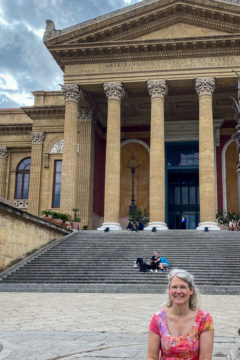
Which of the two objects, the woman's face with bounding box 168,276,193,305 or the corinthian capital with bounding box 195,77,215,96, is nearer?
the woman's face with bounding box 168,276,193,305

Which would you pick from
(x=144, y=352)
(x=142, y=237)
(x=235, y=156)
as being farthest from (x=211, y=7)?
(x=144, y=352)

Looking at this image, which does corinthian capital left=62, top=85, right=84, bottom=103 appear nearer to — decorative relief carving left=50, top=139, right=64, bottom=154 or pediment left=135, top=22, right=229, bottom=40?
pediment left=135, top=22, right=229, bottom=40

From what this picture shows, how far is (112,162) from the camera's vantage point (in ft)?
84.9

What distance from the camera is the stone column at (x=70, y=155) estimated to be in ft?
84.5

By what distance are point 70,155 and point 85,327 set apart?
1960 cm

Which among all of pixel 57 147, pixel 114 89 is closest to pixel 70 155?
pixel 114 89

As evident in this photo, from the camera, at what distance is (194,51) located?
26.2 meters

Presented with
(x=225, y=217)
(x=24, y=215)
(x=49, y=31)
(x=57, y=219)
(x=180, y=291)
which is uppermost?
(x=49, y=31)

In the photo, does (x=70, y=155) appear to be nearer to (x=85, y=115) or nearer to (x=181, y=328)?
(x=85, y=115)

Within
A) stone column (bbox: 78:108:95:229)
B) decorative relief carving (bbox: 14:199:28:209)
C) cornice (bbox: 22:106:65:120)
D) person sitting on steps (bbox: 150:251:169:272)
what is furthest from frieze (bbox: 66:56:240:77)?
person sitting on steps (bbox: 150:251:169:272)

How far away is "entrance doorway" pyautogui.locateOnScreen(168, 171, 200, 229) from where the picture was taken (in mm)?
32250

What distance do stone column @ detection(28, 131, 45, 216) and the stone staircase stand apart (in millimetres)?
9494

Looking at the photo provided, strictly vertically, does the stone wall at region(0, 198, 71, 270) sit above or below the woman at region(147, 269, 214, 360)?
above

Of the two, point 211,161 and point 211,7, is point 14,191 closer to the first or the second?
point 211,161
